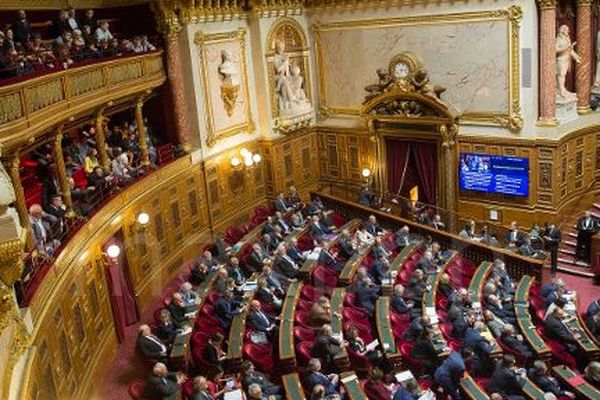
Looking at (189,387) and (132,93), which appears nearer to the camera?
(189,387)

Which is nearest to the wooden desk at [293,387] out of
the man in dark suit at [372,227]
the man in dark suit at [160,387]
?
the man in dark suit at [160,387]

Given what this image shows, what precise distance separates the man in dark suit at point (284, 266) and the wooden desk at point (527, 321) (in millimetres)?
3873

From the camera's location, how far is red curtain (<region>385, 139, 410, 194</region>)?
17062 millimetres

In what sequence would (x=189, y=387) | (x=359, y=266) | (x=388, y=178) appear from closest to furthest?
(x=189, y=387) < (x=359, y=266) < (x=388, y=178)

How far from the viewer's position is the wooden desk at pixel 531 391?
8854 millimetres

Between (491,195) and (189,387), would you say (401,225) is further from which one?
(189,387)

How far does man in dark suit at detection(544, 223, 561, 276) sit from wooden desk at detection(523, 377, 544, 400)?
5491mm

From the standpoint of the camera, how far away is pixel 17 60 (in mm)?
9258

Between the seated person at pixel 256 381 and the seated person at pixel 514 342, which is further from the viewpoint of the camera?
the seated person at pixel 514 342

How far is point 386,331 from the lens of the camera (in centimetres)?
1051

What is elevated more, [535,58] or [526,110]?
[535,58]

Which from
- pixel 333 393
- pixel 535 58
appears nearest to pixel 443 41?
pixel 535 58

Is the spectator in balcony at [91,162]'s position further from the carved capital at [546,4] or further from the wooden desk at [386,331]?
the carved capital at [546,4]

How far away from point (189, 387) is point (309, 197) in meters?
9.47
